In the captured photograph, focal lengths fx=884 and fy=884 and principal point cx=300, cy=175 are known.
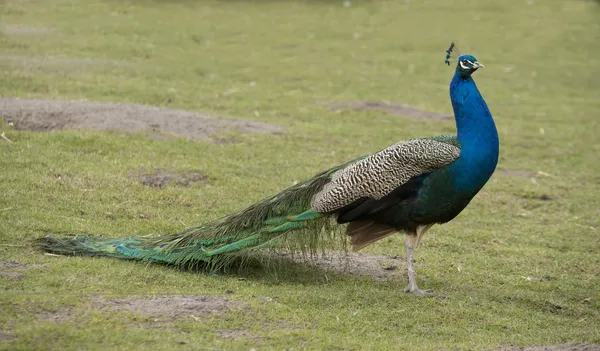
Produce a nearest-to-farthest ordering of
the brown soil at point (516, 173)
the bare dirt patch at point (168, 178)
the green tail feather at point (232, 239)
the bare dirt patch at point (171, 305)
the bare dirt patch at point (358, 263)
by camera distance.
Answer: the bare dirt patch at point (171, 305) → the green tail feather at point (232, 239) → the bare dirt patch at point (358, 263) → the bare dirt patch at point (168, 178) → the brown soil at point (516, 173)

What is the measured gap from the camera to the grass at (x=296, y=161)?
587 centimetres

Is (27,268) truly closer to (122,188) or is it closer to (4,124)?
(122,188)

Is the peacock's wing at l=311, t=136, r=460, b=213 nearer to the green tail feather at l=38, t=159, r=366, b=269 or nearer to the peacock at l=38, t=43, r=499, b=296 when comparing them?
the peacock at l=38, t=43, r=499, b=296

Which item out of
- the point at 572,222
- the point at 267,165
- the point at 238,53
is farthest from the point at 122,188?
the point at 238,53

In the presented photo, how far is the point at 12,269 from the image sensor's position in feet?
20.4

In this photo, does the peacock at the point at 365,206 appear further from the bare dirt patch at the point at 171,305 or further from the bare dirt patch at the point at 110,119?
the bare dirt patch at the point at 110,119

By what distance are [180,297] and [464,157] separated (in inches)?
90.6

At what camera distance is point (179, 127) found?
10.9 m

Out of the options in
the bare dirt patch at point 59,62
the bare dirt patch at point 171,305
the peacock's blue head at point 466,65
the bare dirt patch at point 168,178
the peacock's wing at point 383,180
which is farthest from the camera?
the bare dirt patch at point 59,62

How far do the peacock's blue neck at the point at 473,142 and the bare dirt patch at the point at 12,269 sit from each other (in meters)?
3.18

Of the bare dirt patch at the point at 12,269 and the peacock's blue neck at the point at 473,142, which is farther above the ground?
the peacock's blue neck at the point at 473,142

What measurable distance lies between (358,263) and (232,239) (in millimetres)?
1240

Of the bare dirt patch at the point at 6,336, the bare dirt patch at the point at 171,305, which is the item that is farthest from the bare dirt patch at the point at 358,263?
the bare dirt patch at the point at 6,336

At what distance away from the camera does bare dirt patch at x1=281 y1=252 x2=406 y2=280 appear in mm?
7156
